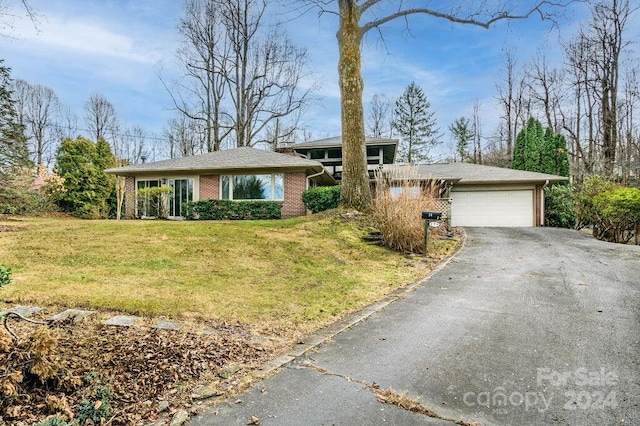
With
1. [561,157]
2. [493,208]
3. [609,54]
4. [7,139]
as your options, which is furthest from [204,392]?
[609,54]

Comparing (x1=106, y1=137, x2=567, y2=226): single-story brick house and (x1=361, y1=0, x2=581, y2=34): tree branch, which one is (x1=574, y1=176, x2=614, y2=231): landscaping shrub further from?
(x1=361, y1=0, x2=581, y2=34): tree branch

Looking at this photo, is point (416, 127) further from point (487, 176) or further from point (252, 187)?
point (252, 187)

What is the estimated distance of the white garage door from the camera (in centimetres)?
1752

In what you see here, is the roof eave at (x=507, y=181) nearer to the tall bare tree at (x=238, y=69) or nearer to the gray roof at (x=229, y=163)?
the gray roof at (x=229, y=163)

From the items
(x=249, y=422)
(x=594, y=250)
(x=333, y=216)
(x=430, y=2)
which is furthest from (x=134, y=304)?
(x=430, y=2)

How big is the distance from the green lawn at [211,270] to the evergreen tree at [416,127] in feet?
84.4

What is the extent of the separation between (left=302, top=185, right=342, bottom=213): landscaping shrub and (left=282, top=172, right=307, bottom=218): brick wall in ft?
4.39

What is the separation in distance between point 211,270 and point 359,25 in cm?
963

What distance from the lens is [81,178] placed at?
64.5ft

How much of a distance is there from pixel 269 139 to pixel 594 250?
26.1 meters

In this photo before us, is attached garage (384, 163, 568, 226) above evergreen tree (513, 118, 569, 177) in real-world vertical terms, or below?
below

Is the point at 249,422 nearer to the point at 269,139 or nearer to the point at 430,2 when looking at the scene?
the point at 430,2

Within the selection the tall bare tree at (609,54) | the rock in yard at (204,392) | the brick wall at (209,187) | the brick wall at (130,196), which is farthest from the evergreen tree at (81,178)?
the tall bare tree at (609,54)

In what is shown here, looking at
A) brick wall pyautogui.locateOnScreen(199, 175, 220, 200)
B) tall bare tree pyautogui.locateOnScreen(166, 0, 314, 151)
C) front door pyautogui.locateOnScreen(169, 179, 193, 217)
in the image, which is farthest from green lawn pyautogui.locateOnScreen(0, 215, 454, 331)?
tall bare tree pyautogui.locateOnScreen(166, 0, 314, 151)
